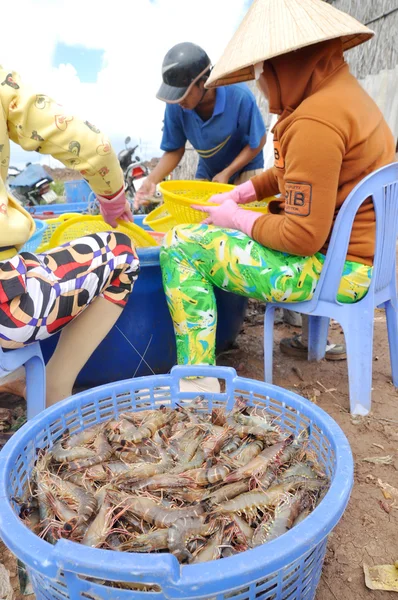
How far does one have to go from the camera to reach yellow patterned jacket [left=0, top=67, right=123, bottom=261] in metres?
1.90

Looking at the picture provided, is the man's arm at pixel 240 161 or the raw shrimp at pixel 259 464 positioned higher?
the man's arm at pixel 240 161

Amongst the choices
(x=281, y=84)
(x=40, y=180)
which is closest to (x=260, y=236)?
(x=281, y=84)

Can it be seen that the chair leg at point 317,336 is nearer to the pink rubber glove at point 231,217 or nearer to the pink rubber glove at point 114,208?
the pink rubber glove at point 231,217

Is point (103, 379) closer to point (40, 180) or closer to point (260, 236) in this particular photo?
point (260, 236)

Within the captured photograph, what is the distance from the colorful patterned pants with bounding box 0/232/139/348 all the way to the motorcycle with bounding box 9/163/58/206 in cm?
585

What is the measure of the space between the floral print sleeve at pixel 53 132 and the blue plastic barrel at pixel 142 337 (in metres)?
0.73

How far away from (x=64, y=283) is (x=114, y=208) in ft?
2.28

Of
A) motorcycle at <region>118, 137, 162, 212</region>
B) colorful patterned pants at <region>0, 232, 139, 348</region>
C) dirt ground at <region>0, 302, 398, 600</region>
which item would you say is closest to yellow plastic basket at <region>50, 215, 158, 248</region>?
colorful patterned pants at <region>0, 232, 139, 348</region>

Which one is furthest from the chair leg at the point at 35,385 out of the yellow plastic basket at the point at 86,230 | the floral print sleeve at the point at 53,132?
the yellow plastic basket at the point at 86,230

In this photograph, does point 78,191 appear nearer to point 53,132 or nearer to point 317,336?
point 317,336

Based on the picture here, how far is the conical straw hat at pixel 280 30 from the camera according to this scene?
215 cm

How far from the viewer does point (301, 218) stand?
2.27m

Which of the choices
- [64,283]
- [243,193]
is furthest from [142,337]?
[243,193]

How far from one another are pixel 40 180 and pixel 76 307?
6493 mm
